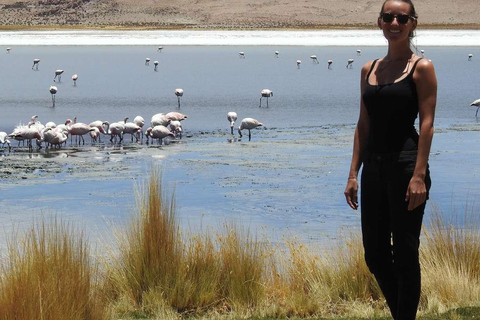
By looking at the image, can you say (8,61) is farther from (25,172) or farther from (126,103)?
(25,172)

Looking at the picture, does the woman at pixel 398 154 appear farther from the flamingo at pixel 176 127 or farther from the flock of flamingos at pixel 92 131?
the flamingo at pixel 176 127

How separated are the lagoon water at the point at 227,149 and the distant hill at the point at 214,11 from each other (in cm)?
7365

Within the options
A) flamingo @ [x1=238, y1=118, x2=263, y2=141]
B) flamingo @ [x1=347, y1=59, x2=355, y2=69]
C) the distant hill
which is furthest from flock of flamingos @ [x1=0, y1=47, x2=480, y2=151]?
the distant hill

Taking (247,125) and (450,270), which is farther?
(247,125)

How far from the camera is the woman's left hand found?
4344mm

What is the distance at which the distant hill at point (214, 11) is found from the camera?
11256cm

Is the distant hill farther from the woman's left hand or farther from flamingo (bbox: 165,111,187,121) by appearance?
the woman's left hand

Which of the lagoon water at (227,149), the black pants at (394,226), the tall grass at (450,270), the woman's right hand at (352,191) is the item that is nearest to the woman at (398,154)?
the black pants at (394,226)

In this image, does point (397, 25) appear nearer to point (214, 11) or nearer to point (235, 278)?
point (235, 278)

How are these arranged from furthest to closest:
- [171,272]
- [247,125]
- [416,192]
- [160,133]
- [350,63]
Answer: [350,63] → [247,125] → [160,133] → [171,272] → [416,192]

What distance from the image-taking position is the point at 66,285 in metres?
4.98

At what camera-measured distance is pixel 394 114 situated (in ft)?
14.7

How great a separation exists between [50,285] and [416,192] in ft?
6.94

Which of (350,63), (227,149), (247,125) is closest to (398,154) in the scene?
(227,149)
